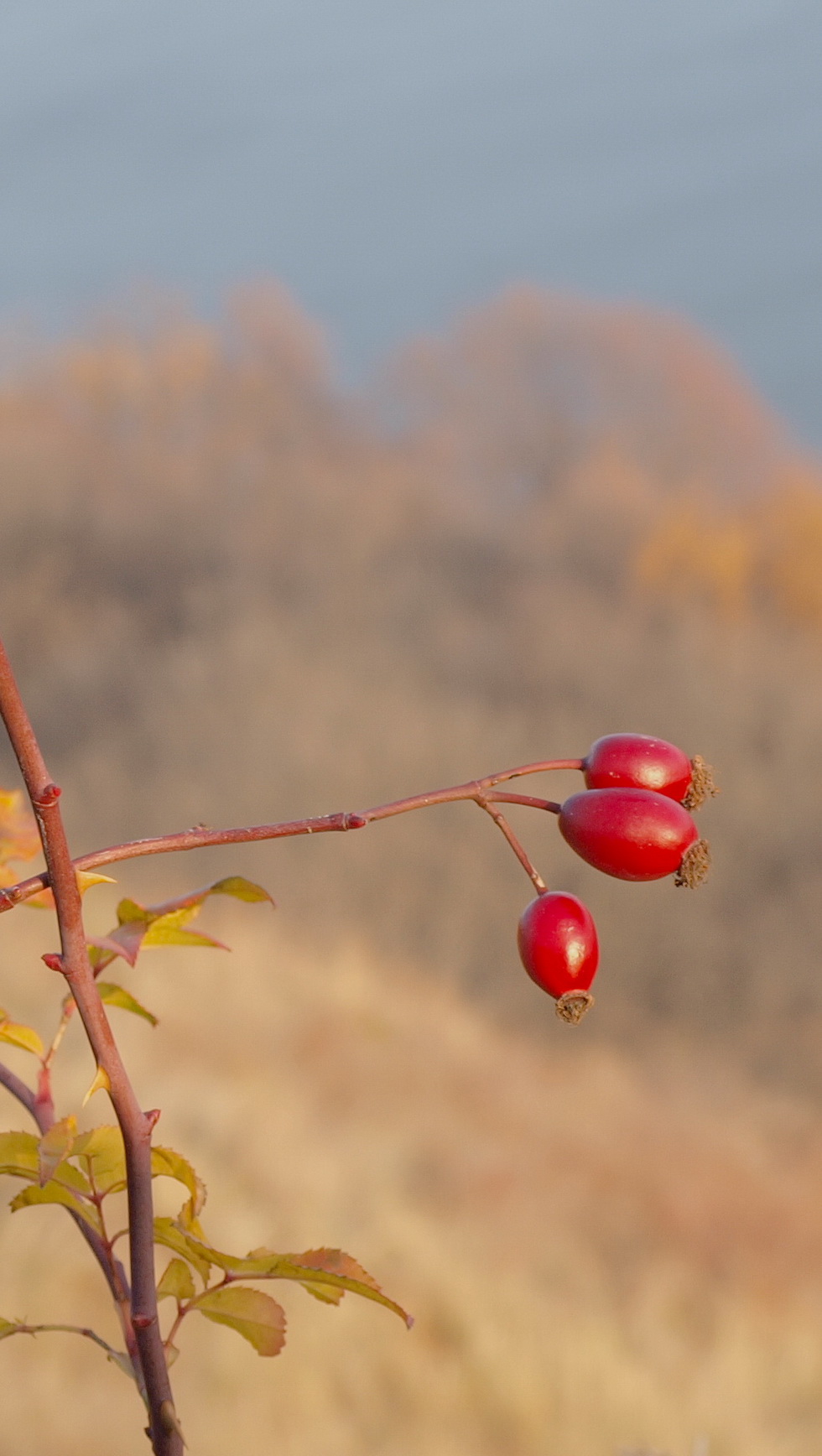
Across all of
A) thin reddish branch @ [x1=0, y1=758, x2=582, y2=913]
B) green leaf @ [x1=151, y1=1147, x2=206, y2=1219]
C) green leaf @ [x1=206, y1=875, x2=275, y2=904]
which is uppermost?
green leaf @ [x1=206, y1=875, x2=275, y2=904]

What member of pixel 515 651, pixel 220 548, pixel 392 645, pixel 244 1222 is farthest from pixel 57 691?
pixel 244 1222

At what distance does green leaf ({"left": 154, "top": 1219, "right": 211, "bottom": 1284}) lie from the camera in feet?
1.21

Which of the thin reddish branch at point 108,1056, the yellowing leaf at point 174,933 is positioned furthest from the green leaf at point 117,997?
the thin reddish branch at point 108,1056

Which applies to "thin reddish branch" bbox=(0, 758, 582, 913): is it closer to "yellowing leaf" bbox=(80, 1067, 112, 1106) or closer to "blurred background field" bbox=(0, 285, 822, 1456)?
"yellowing leaf" bbox=(80, 1067, 112, 1106)

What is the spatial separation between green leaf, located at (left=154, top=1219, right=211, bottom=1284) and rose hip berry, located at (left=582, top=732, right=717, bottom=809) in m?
0.17

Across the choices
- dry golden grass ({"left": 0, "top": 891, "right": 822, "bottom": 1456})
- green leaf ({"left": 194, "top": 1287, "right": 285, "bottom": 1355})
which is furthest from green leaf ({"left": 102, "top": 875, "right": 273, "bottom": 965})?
dry golden grass ({"left": 0, "top": 891, "right": 822, "bottom": 1456})

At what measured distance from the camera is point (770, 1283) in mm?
3486

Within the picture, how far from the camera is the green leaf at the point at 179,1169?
0.39 m

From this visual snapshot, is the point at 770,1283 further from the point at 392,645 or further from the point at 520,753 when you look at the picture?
the point at 392,645

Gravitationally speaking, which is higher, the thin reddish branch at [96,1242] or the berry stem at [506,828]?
the berry stem at [506,828]

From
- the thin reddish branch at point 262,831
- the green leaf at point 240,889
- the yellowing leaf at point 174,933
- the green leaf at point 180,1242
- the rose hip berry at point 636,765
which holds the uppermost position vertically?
the yellowing leaf at point 174,933

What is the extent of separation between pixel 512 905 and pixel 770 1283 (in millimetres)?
3303

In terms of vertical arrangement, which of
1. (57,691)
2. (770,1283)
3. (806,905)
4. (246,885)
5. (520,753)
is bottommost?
(246,885)

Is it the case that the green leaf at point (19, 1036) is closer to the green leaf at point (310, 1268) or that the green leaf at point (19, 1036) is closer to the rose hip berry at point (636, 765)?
the green leaf at point (310, 1268)
